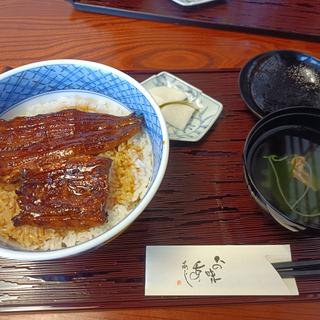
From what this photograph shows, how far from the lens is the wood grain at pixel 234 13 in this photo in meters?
1.58

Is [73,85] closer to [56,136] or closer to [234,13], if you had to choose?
[56,136]

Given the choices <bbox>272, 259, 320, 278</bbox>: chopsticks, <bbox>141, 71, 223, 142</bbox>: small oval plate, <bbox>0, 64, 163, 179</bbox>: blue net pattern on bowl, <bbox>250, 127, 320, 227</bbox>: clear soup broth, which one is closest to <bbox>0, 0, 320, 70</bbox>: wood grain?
<bbox>141, 71, 223, 142</bbox>: small oval plate

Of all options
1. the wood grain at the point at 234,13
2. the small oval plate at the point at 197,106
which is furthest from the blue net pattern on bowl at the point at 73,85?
the wood grain at the point at 234,13

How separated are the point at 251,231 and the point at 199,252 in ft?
0.53

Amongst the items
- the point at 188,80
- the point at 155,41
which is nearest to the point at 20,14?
the point at 155,41

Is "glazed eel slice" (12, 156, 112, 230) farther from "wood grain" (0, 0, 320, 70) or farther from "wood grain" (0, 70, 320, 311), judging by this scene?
"wood grain" (0, 0, 320, 70)

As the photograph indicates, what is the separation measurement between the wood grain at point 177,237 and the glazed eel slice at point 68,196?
0.14 meters

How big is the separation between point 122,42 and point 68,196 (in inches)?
33.5

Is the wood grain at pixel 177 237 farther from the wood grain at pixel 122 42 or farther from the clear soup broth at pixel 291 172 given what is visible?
the wood grain at pixel 122 42

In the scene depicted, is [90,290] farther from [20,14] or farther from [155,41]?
[20,14]

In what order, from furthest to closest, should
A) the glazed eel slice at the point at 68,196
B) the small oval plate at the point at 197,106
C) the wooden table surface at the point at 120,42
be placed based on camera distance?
the wooden table surface at the point at 120,42 → the small oval plate at the point at 197,106 → the glazed eel slice at the point at 68,196

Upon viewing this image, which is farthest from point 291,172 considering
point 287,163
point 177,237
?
point 177,237

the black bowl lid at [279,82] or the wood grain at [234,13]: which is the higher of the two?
the wood grain at [234,13]

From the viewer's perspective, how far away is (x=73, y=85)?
120 centimetres
